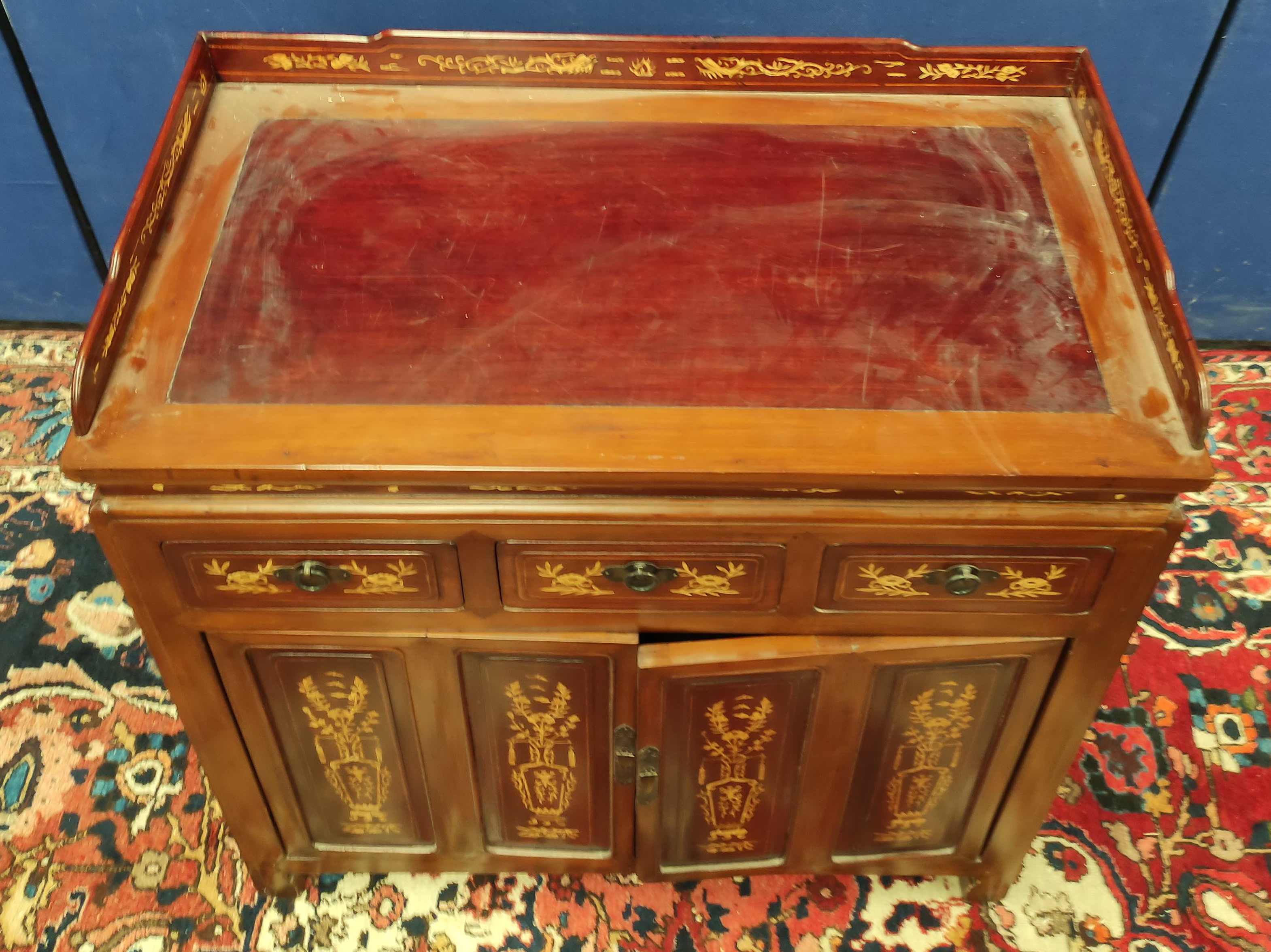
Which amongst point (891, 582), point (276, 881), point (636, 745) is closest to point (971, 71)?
point (891, 582)

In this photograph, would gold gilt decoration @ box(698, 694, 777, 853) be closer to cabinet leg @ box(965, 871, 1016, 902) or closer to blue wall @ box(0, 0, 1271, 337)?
cabinet leg @ box(965, 871, 1016, 902)

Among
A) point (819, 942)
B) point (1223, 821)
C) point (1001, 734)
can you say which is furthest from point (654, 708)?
point (1223, 821)

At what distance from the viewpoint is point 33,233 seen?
6.57 feet

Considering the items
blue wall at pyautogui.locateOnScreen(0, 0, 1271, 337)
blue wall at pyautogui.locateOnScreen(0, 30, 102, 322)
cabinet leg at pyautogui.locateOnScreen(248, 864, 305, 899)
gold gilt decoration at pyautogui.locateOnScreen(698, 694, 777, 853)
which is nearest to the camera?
gold gilt decoration at pyautogui.locateOnScreen(698, 694, 777, 853)

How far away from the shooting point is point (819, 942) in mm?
1521

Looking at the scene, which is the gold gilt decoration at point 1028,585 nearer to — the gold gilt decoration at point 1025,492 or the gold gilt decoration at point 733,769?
the gold gilt decoration at point 1025,492

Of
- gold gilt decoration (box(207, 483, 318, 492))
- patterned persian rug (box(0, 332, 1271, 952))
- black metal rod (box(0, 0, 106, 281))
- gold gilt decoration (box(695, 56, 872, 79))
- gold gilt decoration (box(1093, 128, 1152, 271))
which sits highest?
gold gilt decoration (box(695, 56, 872, 79))

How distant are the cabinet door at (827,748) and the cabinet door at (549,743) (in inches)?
1.2

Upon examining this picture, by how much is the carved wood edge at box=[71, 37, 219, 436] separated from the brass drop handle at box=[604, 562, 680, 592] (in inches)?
19.9

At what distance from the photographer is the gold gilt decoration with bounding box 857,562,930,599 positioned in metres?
1.09

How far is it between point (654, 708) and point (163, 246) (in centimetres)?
73

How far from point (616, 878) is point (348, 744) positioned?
0.49m

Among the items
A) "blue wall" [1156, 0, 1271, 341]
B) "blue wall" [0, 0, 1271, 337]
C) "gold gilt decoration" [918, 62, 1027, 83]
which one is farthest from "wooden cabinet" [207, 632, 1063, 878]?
"blue wall" [1156, 0, 1271, 341]

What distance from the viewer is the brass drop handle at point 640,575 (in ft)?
3.58
